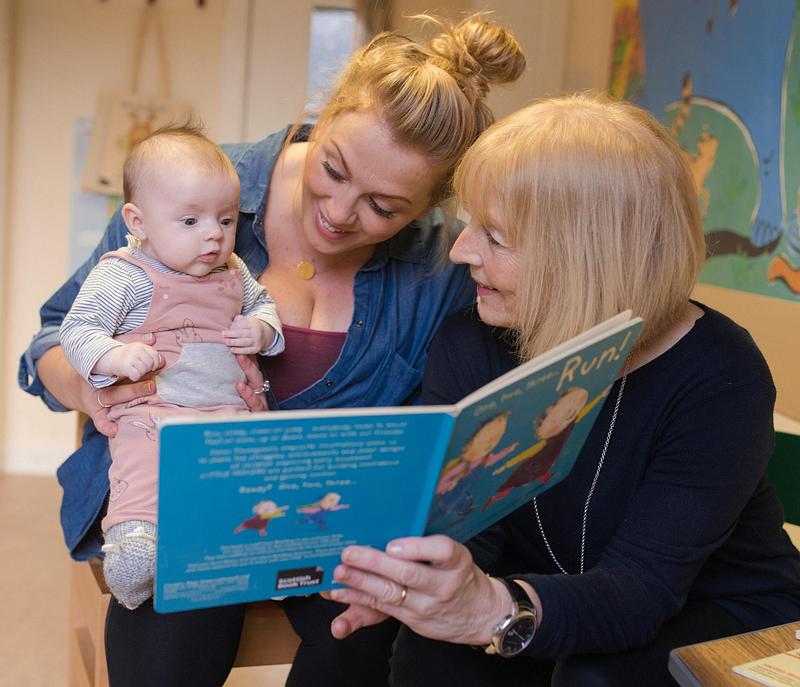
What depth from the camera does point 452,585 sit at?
3.29ft

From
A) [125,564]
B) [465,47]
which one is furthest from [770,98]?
[125,564]

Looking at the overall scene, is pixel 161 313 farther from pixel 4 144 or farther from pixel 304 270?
pixel 4 144

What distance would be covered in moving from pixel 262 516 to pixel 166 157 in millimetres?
703

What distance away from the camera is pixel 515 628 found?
1072mm

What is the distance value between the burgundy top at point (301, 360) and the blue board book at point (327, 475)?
67 cm

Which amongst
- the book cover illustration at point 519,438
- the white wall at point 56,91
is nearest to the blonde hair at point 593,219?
the book cover illustration at point 519,438

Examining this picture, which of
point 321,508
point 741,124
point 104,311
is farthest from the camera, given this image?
point 741,124

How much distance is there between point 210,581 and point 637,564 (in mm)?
537

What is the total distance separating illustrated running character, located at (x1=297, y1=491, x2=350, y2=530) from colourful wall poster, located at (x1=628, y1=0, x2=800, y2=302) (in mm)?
1418

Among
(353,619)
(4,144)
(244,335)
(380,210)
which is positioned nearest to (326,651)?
(353,619)

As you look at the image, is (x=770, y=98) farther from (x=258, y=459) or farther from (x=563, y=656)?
(x=258, y=459)

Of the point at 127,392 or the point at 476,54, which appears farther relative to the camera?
the point at 476,54

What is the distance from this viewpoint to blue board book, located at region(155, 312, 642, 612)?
2.79 ft

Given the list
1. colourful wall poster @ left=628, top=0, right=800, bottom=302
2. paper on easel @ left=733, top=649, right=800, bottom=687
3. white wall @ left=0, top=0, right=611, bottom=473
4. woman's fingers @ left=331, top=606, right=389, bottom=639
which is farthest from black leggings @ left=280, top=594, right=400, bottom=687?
white wall @ left=0, top=0, right=611, bottom=473
